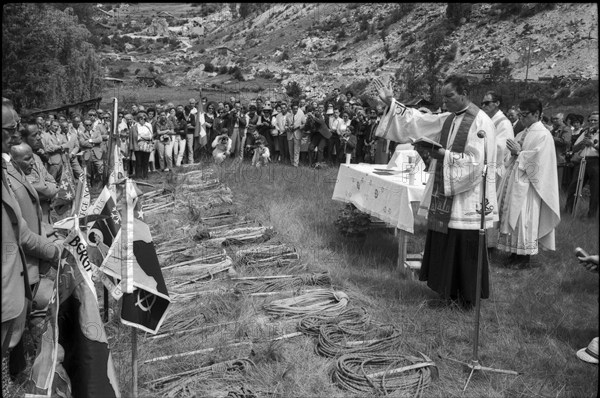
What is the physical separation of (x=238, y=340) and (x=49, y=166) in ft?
24.6

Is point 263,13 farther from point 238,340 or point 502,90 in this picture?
point 238,340

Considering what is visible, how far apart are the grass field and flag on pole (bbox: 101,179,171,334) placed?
860 millimetres

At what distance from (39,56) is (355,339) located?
24.1 metres

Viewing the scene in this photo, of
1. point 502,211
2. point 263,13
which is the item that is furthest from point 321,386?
point 263,13

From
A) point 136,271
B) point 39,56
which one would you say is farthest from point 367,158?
point 39,56

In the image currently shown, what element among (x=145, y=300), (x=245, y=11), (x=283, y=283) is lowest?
(x=283, y=283)

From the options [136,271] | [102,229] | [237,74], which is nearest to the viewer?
[136,271]

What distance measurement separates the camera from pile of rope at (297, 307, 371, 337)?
4.95 metres

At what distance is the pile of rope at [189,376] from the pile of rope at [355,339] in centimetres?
69

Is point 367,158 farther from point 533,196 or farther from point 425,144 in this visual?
point 425,144

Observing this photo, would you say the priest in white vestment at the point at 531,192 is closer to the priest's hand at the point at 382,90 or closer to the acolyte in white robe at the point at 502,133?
the acolyte in white robe at the point at 502,133

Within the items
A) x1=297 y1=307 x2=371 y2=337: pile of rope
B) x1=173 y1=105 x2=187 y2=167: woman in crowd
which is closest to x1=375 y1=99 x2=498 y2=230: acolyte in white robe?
x1=297 y1=307 x2=371 y2=337: pile of rope

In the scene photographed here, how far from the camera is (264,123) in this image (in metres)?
15.3

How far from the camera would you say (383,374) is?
411cm
